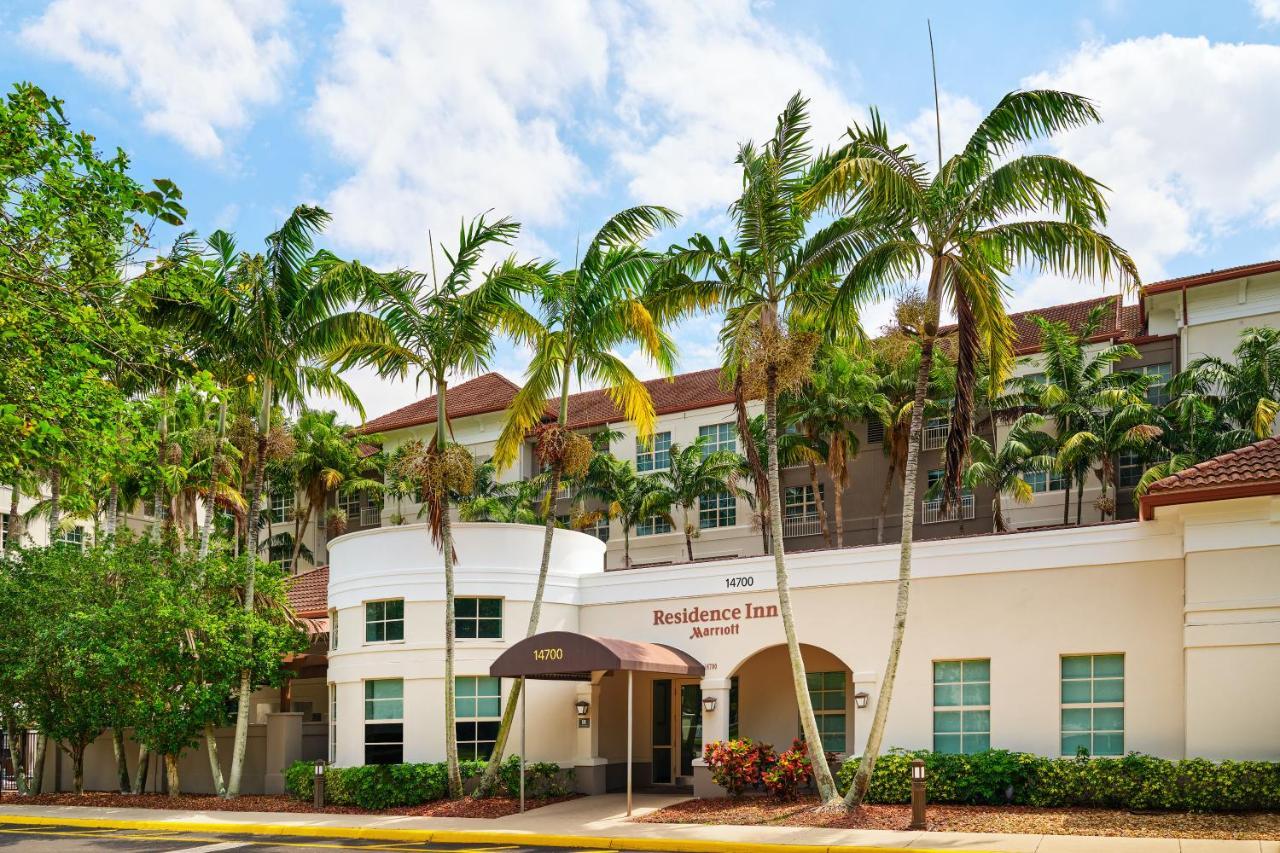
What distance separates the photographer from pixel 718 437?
4406 cm

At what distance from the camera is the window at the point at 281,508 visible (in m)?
53.8

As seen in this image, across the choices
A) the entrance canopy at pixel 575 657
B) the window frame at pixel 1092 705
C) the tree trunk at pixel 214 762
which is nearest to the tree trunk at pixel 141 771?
the tree trunk at pixel 214 762

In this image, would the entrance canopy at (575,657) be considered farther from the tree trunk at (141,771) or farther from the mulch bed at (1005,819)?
the tree trunk at (141,771)

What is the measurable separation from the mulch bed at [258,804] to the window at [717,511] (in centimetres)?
2040

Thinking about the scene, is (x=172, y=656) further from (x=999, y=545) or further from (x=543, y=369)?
(x=999, y=545)

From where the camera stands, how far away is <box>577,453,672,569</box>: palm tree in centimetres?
4219

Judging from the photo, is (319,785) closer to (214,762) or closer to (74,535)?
(214,762)

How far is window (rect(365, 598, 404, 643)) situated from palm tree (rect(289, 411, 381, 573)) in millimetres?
22533

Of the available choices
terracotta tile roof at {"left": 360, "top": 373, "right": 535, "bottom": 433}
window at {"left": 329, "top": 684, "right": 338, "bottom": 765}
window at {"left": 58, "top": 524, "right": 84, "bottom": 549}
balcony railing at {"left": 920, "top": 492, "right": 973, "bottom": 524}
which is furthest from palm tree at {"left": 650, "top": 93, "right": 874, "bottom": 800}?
window at {"left": 58, "top": 524, "right": 84, "bottom": 549}

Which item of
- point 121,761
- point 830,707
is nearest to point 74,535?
point 121,761

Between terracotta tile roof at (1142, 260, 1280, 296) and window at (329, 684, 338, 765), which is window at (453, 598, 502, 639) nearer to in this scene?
window at (329, 684, 338, 765)

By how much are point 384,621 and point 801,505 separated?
20003 mm

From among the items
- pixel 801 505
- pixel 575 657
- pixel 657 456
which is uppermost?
pixel 657 456

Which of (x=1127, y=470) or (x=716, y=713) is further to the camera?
(x=1127, y=470)
